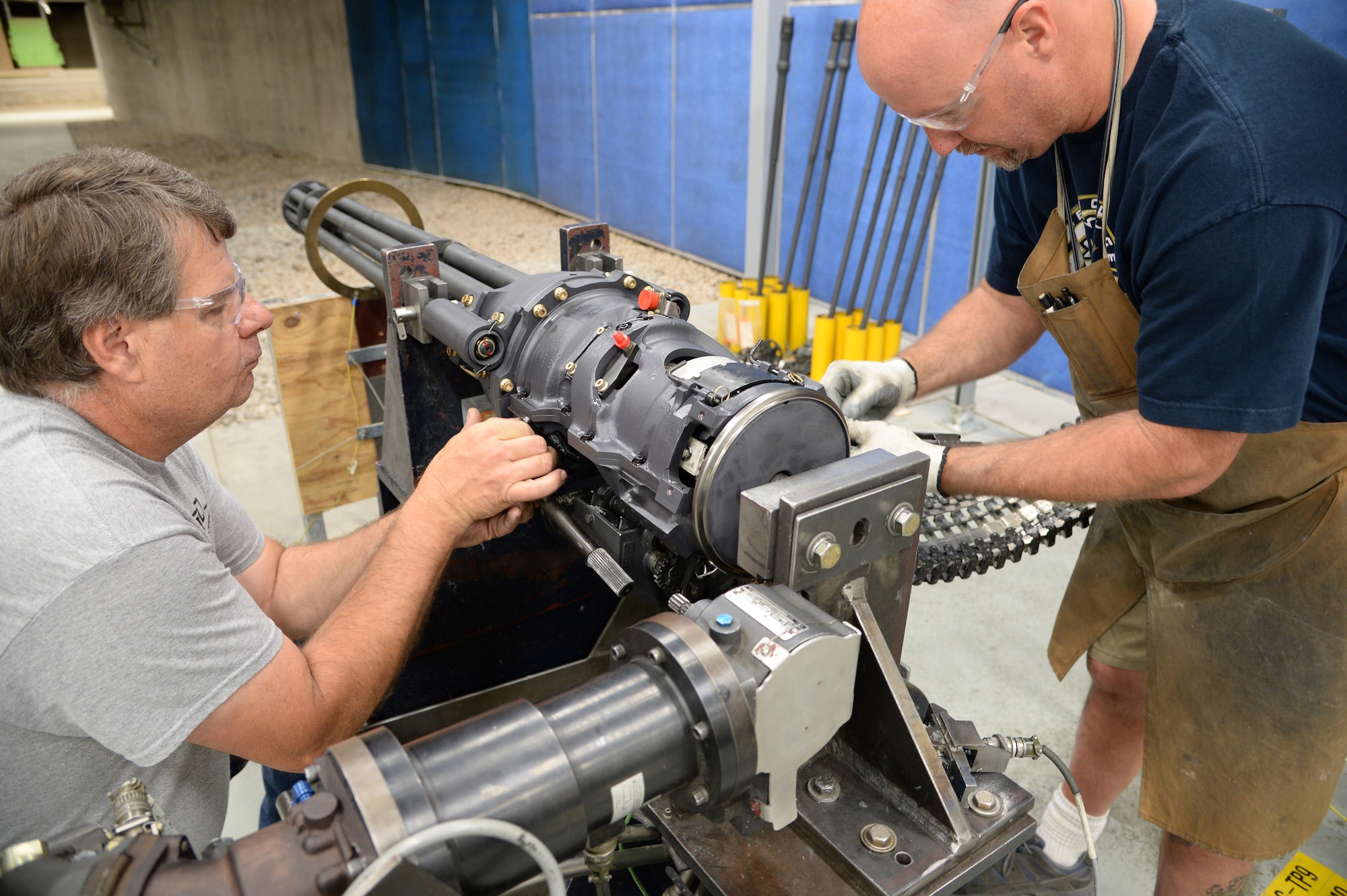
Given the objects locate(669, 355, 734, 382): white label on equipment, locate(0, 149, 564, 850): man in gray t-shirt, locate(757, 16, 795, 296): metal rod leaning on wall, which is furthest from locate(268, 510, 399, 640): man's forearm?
locate(757, 16, 795, 296): metal rod leaning on wall

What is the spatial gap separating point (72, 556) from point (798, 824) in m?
0.83

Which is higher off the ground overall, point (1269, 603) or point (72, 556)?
point (72, 556)

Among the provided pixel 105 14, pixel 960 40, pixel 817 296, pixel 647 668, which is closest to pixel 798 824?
pixel 647 668

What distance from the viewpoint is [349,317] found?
8.89ft

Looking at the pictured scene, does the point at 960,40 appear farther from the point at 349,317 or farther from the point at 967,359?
the point at 349,317

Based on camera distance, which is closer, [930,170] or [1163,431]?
[1163,431]

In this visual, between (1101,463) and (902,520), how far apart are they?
486 mm

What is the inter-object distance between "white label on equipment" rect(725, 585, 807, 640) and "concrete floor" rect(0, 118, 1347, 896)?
3.67 feet

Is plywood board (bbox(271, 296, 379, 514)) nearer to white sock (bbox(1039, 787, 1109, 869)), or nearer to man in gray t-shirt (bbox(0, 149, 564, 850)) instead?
man in gray t-shirt (bbox(0, 149, 564, 850))

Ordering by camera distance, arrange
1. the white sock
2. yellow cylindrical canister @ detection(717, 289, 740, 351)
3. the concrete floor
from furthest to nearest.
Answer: yellow cylindrical canister @ detection(717, 289, 740, 351) → the concrete floor → the white sock

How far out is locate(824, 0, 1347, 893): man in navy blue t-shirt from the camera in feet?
3.47

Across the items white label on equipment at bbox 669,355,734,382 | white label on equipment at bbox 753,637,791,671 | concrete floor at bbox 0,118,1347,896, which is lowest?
concrete floor at bbox 0,118,1347,896

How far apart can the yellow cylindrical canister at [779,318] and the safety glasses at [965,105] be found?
125 inches

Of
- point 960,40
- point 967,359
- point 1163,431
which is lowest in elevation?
point 967,359
